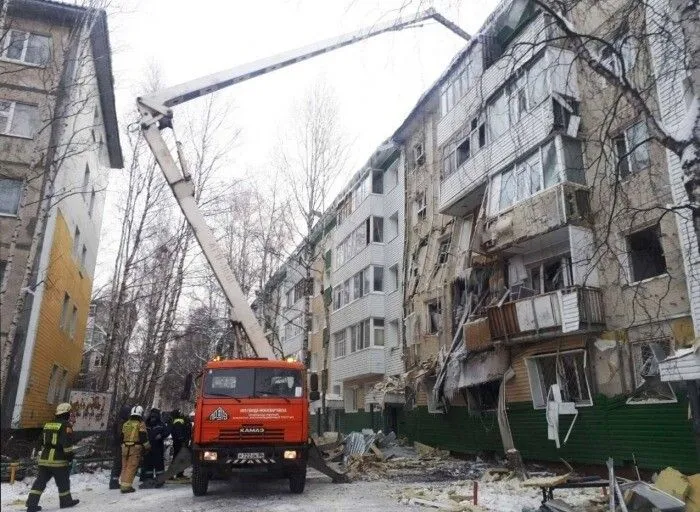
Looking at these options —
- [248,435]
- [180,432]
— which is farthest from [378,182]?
[248,435]

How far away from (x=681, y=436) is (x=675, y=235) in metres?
4.32

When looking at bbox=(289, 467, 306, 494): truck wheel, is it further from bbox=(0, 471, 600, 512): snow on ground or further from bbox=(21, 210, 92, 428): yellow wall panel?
bbox=(21, 210, 92, 428): yellow wall panel

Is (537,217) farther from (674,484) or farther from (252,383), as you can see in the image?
(252,383)

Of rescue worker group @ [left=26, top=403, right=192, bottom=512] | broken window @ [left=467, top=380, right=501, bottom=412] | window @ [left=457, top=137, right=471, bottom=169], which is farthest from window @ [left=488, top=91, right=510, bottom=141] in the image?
rescue worker group @ [left=26, top=403, right=192, bottom=512]

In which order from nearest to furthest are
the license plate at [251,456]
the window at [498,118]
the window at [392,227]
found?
the license plate at [251,456] → the window at [498,118] → the window at [392,227]

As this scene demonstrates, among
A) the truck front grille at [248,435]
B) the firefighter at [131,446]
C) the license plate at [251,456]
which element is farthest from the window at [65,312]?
the license plate at [251,456]

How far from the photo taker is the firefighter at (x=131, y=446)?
11.5 m

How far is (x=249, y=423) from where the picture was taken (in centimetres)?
1054

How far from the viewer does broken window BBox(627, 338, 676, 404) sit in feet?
38.6

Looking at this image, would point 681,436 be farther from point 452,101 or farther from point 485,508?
point 452,101

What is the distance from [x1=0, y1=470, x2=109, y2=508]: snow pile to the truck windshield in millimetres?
3524

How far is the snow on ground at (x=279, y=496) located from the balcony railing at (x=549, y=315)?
4064 millimetres

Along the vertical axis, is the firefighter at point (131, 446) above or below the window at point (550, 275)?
below

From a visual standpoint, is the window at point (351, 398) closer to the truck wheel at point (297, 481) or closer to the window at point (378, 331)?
the window at point (378, 331)
